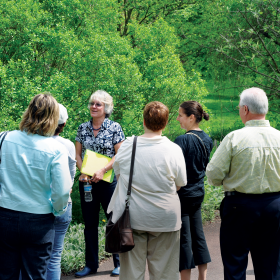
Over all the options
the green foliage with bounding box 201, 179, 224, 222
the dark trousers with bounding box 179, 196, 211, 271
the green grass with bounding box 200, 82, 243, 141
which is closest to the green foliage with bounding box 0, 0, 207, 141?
the green foliage with bounding box 201, 179, 224, 222

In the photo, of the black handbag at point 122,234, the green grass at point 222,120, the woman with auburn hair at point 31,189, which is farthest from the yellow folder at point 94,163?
the green grass at point 222,120

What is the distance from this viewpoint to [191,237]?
12.4ft

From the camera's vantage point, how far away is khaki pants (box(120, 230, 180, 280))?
3.09 meters

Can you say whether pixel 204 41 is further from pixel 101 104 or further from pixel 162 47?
pixel 101 104

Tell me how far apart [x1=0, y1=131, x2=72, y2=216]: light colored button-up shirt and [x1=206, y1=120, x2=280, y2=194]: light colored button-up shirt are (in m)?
1.25

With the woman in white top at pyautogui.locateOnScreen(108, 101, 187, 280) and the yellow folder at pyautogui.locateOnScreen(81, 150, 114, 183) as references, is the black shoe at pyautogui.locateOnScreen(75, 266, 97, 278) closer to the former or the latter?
the yellow folder at pyautogui.locateOnScreen(81, 150, 114, 183)

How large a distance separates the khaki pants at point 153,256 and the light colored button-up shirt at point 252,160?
0.68 meters

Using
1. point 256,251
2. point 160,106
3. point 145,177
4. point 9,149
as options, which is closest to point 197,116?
point 160,106

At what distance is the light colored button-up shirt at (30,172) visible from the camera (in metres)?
2.70

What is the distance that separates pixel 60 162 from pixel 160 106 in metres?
0.95

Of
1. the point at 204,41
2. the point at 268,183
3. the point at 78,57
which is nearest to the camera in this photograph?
the point at 268,183

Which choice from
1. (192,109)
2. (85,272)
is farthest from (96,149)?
(85,272)

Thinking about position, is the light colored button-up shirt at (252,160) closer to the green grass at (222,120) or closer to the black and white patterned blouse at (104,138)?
the black and white patterned blouse at (104,138)

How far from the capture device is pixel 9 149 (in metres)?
2.72
